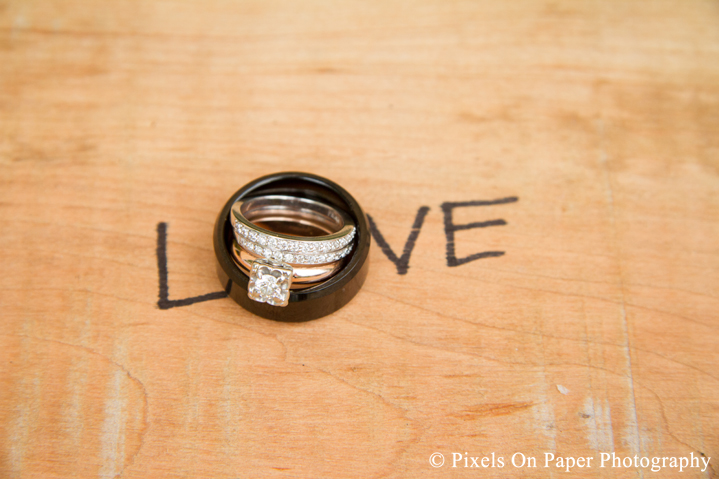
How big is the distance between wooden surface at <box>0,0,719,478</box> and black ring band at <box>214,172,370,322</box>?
0.04 metres

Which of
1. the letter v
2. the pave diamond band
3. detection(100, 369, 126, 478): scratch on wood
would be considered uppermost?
the pave diamond band

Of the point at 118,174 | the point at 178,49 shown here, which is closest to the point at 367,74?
the point at 178,49

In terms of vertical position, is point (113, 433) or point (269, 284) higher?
point (269, 284)

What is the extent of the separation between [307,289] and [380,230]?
0.68ft

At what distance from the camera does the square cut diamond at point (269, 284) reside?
650 mm

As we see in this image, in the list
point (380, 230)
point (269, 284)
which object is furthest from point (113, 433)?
point (380, 230)

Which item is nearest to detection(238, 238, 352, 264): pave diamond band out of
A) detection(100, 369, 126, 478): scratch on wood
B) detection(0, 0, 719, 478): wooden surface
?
detection(0, 0, 719, 478): wooden surface

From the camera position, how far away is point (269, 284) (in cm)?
65

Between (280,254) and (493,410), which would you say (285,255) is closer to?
(280,254)

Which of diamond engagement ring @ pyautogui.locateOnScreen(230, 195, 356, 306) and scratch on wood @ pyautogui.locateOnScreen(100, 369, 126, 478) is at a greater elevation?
diamond engagement ring @ pyautogui.locateOnScreen(230, 195, 356, 306)

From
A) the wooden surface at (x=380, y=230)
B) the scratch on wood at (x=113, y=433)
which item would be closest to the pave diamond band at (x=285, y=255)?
the wooden surface at (x=380, y=230)

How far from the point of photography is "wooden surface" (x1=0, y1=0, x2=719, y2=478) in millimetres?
658

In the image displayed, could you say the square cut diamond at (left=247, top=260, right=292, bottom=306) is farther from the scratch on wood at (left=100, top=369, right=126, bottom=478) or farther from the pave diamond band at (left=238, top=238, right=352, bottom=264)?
the scratch on wood at (left=100, top=369, right=126, bottom=478)

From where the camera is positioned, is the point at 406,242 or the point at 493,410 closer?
the point at 493,410
